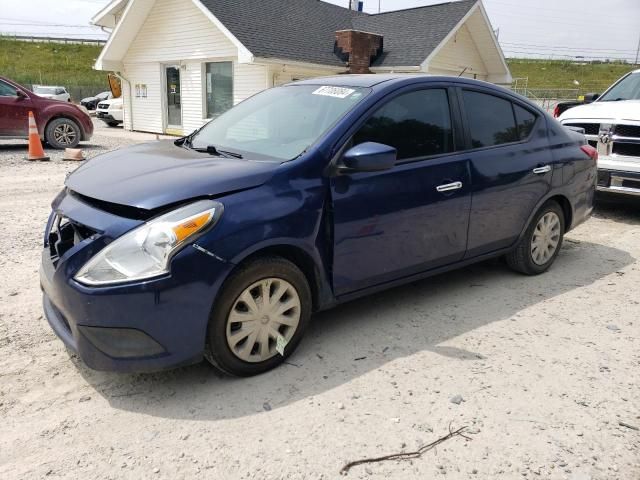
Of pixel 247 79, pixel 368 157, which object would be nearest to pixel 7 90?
pixel 247 79

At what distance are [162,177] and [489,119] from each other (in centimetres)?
270

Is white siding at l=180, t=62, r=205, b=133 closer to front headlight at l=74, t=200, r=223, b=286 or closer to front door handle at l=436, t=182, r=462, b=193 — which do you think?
front door handle at l=436, t=182, r=462, b=193

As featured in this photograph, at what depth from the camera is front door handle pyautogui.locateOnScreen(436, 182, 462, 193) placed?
3836 millimetres

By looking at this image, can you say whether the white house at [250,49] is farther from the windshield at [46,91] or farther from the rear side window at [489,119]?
the windshield at [46,91]

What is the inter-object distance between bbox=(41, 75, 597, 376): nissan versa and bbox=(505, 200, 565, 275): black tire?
0.03 metres

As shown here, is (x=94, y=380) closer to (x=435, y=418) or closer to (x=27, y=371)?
(x=27, y=371)

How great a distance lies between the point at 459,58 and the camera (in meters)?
19.6

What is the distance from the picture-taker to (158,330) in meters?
2.67

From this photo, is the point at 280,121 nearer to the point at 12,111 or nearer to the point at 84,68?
the point at 12,111

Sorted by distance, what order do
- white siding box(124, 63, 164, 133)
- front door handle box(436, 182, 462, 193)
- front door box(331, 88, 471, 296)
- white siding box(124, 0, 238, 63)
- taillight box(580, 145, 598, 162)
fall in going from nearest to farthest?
front door box(331, 88, 471, 296)
front door handle box(436, 182, 462, 193)
taillight box(580, 145, 598, 162)
white siding box(124, 0, 238, 63)
white siding box(124, 63, 164, 133)

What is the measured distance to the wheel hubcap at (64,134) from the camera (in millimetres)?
12281

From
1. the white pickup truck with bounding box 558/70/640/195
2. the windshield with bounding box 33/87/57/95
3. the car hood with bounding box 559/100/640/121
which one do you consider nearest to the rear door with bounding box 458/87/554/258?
the white pickup truck with bounding box 558/70/640/195

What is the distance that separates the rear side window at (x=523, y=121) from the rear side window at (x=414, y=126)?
953mm

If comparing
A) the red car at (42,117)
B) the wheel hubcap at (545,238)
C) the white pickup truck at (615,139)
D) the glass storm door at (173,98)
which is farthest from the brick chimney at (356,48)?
the wheel hubcap at (545,238)
